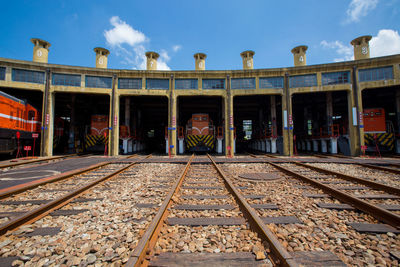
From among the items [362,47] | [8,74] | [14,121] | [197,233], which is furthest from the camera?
[362,47]

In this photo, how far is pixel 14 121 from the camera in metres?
10.7

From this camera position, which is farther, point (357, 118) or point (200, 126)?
point (200, 126)

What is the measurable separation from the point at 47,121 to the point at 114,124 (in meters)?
5.08

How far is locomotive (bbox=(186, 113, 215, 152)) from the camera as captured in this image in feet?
51.2

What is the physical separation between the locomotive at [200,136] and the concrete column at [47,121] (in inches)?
436

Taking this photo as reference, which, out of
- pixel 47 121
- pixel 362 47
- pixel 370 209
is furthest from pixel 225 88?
pixel 47 121

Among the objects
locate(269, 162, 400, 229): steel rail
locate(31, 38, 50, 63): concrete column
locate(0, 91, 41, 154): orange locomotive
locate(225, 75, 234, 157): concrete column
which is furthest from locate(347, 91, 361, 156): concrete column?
locate(31, 38, 50, 63): concrete column

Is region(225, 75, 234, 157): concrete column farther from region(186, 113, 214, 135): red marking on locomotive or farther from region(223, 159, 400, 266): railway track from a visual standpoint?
region(223, 159, 400, 266): railway track

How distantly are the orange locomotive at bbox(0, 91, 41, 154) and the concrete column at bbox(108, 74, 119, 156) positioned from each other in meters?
5.12

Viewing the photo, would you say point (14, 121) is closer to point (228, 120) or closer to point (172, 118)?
point (172, 118)

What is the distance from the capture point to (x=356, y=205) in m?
3.31

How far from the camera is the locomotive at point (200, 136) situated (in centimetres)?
1562

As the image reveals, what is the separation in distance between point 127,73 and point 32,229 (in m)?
14.8

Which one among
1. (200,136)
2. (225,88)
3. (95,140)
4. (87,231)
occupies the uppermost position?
(225,88)
